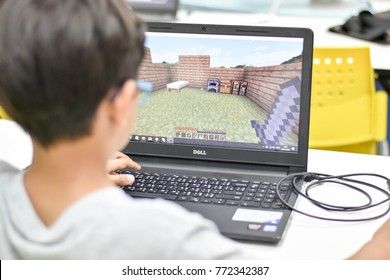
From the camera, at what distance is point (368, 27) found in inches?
114

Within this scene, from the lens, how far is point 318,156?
1.58m

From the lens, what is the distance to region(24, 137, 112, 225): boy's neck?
0.85m

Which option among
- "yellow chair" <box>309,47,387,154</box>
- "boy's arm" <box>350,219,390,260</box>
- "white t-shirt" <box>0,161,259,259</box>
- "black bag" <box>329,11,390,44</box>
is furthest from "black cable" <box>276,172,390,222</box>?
"black bag" <box>329,11,390,44</box>

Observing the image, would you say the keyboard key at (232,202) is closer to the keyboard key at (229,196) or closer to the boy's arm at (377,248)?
the keyboard key at (229,196)

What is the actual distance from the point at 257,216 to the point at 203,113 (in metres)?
0.33

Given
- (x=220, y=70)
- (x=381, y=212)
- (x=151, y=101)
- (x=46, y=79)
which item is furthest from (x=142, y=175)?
(x=46, y=79)

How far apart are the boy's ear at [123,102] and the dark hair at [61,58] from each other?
0.05ft

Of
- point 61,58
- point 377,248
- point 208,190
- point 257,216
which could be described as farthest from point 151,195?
point 61,58

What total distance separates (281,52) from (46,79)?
73 centimetres

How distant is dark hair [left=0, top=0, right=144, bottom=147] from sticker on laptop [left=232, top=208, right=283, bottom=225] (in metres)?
0.46

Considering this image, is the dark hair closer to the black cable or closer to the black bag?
the black cable

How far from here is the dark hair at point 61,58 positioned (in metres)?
0.77

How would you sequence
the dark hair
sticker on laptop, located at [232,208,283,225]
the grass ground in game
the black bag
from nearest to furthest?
1. the dark hair
2. sticker on laptop, located at [232,208,283,225]
3. the grass ground in game
4. the black bag

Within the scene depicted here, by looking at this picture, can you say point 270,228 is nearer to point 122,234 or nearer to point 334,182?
point 334,182
